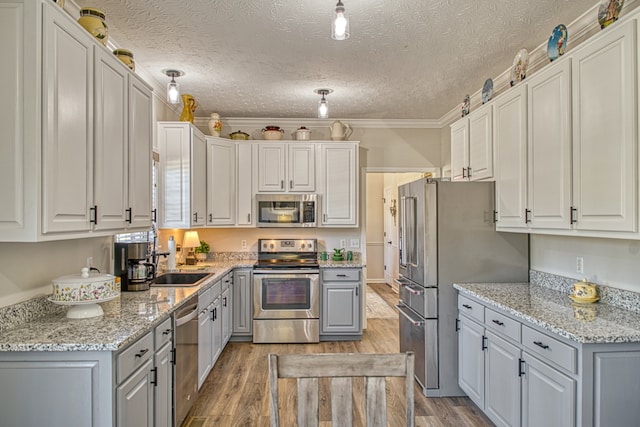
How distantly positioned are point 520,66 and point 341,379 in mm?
2646

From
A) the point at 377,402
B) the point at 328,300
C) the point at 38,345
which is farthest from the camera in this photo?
the point at 328,300

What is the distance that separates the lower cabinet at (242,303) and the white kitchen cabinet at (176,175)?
0.90 metres

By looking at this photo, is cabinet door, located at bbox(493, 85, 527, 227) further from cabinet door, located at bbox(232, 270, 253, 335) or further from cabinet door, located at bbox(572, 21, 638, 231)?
cabinet door, located at bbox(232, 270, 253, 335)

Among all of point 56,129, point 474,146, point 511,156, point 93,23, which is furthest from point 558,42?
point 56,129

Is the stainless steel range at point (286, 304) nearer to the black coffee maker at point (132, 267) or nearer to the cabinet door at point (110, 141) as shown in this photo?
the black coffee maker at point (132, 267)

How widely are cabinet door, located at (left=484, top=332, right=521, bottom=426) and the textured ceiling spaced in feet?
6.70

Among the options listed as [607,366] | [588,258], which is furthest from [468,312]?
[607,366]

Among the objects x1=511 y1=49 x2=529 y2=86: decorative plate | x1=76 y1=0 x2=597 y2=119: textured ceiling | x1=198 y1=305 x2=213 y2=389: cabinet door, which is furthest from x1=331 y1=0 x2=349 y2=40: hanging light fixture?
x1=198 y1=305 x2=213 y2=389: cabinet door

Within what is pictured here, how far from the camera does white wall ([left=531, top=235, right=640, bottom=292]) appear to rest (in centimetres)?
229

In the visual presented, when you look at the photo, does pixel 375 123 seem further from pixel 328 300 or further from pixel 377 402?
pixel 377 402

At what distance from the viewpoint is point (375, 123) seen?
5168 mm

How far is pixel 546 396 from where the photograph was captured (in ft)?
6.76

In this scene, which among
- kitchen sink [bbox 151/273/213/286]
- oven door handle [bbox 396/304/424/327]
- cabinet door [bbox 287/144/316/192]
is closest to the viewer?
oven door handle [bbox 396/304/424/327]

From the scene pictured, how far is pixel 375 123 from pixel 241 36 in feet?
8.83
